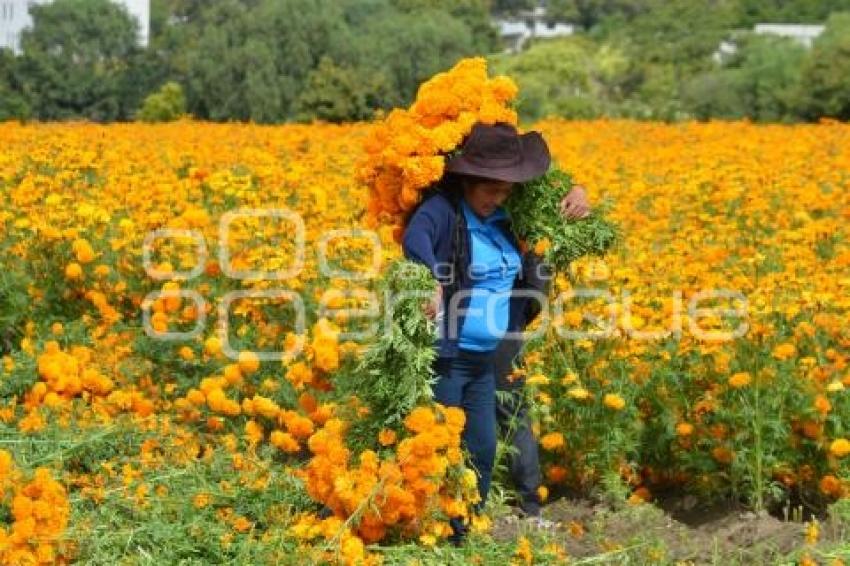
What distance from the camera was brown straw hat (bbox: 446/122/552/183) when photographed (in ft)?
12.8

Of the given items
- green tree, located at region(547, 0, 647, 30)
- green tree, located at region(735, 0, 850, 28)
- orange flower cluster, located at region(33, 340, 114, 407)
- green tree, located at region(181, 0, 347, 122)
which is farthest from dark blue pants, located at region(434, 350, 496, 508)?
green tree, located at region(547, 0, 647, 30)

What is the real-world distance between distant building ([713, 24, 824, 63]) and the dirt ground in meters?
66.2

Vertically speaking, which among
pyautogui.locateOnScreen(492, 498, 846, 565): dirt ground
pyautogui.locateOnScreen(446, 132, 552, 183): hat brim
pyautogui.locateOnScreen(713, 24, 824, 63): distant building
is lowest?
pyautogui.locateOnScreen(492, 498, 846, 565): dirt ground

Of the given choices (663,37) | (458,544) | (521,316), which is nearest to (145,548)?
(458,544)

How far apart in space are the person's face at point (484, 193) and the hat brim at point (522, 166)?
0.16 ft

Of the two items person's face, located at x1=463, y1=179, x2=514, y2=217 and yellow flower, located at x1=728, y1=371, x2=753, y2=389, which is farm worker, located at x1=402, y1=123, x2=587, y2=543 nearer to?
person's face, located at x1=463, y1=179, x2=514, y2=217

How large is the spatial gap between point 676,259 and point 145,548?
2745mm

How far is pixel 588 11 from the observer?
109 metres

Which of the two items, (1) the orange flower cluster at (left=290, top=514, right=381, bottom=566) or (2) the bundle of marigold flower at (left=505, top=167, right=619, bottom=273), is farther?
(2) the bundle of marigold flower at (left=505, top=167, right=619, bottom=273)

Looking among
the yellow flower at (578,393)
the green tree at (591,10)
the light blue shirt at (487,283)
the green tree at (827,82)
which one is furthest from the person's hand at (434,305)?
the green tree at (591,10)

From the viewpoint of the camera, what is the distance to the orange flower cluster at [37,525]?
3.57 metres

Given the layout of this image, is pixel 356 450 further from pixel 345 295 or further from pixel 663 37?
pixel 663 37

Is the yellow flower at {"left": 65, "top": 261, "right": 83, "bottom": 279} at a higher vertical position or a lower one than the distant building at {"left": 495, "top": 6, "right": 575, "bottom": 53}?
lower

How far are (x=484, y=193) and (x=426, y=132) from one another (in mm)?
261
